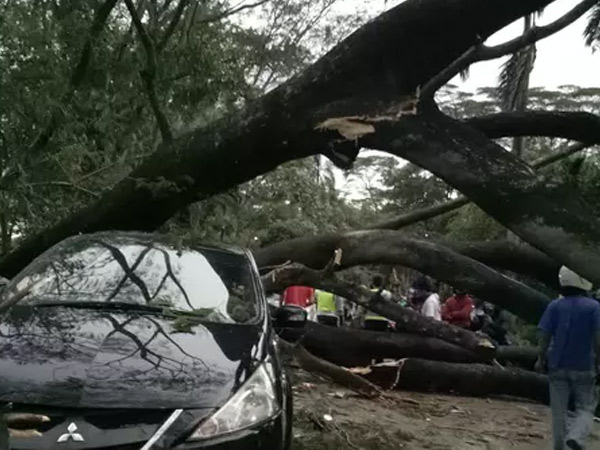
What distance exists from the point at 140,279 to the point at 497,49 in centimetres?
403

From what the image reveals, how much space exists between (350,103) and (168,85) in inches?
194

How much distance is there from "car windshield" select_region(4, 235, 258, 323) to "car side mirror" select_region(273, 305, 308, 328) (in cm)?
27

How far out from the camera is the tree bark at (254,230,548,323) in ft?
28.2

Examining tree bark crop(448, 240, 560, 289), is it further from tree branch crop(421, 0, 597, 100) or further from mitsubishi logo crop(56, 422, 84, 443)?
mitsubishi logo crop(56, 422, 84, 443)

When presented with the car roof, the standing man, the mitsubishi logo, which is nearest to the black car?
the mitsubishi logo

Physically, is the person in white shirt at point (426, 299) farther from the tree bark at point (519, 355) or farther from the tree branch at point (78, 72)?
the tree branch at point (78, 72)

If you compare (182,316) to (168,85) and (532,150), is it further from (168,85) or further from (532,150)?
(532,150)

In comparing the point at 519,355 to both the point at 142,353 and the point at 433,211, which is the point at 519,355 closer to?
the point at 433,211

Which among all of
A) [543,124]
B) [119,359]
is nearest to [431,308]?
[543,124]

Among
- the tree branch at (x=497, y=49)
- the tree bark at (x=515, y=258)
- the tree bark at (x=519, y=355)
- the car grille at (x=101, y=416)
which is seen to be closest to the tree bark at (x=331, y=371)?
the tree bark at (x=519, y=355)

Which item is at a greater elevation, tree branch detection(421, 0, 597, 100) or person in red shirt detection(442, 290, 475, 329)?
tree branch detection(421, 0, 597, 100)

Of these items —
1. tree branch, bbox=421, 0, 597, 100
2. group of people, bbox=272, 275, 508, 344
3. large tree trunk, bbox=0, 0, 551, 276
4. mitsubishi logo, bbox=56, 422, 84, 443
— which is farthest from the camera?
group of people, bbox=272, 275, 508, 344

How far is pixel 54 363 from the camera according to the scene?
11.5ft

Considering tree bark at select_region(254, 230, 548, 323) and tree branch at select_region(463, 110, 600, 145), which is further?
tree bark at select_region(254, 230, 548, 323)
